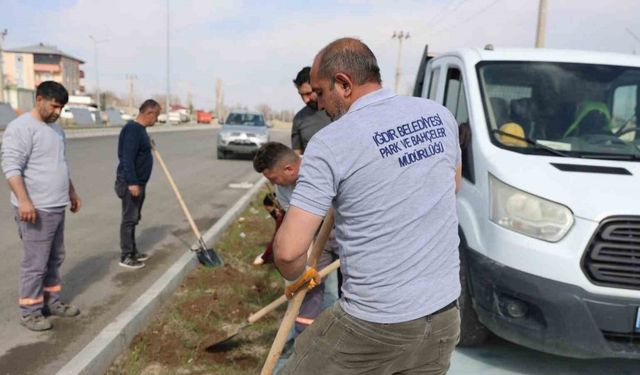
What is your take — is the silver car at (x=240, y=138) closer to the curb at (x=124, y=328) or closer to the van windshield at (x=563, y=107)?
the curb at (x=124, y=328)

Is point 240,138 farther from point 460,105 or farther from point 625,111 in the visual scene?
point 625,111

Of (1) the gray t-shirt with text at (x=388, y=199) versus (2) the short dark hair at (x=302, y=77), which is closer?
(1) the gray t-shirt with text at (x=388, y=199)

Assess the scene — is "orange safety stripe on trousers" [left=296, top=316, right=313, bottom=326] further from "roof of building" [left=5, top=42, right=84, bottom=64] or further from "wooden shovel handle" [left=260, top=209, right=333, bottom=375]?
"roof of building" [left=5, top=42, right=84, bottom=64]

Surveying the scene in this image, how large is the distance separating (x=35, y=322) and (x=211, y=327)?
129 cm

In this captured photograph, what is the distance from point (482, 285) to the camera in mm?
3482

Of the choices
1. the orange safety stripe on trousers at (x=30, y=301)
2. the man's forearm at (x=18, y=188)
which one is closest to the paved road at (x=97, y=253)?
the orange safety stripe on trousers at (x=30, y=301)

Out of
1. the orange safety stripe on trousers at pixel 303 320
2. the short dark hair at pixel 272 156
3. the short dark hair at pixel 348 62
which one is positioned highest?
the short dark hair at pixel 348 62

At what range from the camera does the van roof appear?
4.47m

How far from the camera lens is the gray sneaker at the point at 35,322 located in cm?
420

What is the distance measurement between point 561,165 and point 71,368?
10.6ft

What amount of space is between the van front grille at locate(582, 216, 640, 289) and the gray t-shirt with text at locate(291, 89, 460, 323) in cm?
149

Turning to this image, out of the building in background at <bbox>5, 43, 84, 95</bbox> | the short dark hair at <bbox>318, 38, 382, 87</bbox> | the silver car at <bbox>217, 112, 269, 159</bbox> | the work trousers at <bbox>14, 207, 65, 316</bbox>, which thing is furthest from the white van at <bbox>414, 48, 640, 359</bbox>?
the building in background at <bbox>5, 43, 84, 95</bbox>

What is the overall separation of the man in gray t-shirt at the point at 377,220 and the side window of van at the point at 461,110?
1.89 meters

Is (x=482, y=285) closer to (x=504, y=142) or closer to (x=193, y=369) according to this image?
(x=504, y=142)
